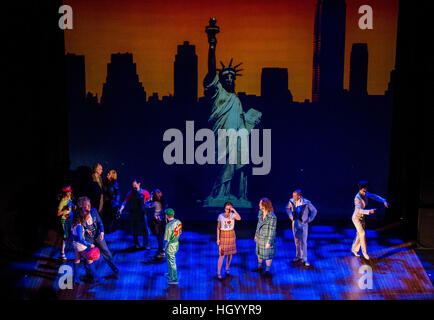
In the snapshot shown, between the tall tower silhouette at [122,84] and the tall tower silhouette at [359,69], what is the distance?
12.9 ft

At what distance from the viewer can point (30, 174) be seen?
8281 mm

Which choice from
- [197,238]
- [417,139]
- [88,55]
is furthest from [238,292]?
[88,55]

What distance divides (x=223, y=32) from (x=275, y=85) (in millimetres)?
1378

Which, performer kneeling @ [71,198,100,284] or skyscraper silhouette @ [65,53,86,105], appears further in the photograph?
skyscraper silhouette @ [65,53,86,105]

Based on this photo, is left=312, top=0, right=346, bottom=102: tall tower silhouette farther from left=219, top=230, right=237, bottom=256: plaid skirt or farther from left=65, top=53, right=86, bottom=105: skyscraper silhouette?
left=65, top=53, right=86, bottom=105: skyscraper silhouette

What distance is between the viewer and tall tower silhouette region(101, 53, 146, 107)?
9.03 m

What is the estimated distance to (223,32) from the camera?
8.95 m

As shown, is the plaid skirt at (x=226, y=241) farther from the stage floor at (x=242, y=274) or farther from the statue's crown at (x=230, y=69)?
the statue's crown at (x=230, y=69)

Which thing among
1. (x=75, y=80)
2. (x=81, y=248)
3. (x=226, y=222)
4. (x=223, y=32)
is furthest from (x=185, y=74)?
(x=81, y=248)


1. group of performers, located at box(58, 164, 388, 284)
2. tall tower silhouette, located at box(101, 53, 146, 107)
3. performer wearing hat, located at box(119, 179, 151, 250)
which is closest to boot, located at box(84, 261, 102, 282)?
group of performers, located at box(58, 164, 388, 284)

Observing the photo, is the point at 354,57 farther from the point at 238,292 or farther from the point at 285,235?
the point at 238,292

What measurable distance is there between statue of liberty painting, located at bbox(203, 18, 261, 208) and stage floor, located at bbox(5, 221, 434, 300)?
42.0 inches

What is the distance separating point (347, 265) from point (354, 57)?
3.86 metres

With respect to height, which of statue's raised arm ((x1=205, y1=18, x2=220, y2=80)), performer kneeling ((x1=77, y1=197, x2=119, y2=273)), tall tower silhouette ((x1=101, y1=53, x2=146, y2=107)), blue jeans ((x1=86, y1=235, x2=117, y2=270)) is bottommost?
blue jeans ((x1=86, y1=235, x2=117, y2=270))
